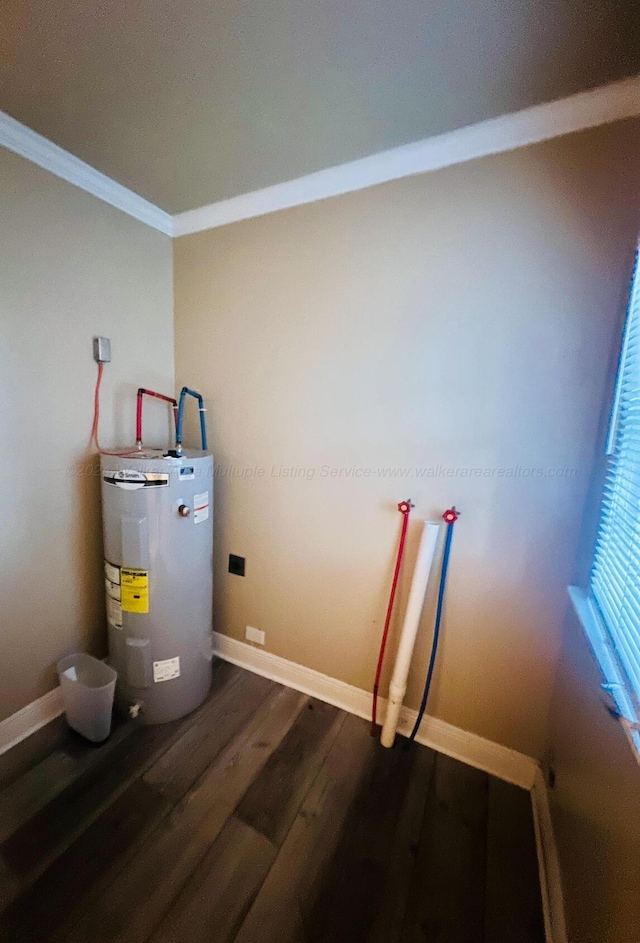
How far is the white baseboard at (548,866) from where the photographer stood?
100 centimetres

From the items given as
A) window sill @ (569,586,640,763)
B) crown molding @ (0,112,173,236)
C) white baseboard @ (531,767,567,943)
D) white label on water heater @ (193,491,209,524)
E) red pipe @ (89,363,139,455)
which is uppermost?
crown molding @ (0,112,173,236)

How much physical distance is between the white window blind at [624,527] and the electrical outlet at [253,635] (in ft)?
4.81

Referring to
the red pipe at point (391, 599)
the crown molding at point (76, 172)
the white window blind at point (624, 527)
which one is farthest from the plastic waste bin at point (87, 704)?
the crown molding at point (76, 172)

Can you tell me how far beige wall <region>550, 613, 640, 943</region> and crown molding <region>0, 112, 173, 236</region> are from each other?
7.83 ft

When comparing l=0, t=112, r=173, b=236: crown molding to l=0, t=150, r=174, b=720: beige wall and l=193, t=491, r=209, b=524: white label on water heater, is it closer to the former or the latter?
l=0, t=150, r=174, b=720: beige wall

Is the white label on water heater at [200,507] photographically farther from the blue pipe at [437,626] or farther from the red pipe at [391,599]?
the blue pipe at [437,626]

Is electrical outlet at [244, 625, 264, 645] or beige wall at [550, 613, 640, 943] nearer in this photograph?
beige wall at [550, 613, 640, 943]

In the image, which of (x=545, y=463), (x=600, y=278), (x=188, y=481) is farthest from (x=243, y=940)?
(x=600, y=278)

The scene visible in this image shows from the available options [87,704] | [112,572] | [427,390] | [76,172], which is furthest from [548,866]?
[76,172]

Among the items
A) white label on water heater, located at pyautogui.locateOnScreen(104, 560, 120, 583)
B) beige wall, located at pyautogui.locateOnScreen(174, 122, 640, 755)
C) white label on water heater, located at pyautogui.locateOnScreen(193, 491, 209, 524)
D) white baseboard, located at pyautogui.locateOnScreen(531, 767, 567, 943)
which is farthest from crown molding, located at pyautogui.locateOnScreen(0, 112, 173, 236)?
white baseboard, located at pyautogui.locateOnScreen(531, 767, 567, 943)

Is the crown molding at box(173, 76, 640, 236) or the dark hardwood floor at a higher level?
the crown molding at box(173, 76, 640, 236)

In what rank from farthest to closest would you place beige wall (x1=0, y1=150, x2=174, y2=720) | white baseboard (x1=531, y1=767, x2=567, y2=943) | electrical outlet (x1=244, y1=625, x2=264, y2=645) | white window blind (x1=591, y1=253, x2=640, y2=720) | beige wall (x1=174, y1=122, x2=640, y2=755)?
1. electrical outlet (x1=244, y1=625, x2=264, y2=645)
2. beige wall (x1=0, y1=150, x2=174, y2=720)
3. beige wall (x1=174, y1=122, x2=640, y2=755)
4. white baseboard (x1=531, y1=767, x2=567, y2=943)
5. white window blind (x1=591, y1=253, x2=640, y2=720)

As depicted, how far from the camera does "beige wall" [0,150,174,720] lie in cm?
136

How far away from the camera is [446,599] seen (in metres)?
1.47
